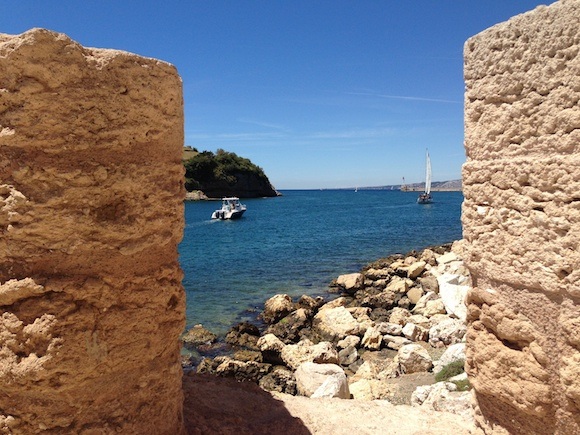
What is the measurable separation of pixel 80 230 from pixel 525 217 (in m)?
2.71

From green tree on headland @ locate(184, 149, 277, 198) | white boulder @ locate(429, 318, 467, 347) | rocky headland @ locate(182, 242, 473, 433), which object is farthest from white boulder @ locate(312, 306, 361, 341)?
green tree on headland @ locate(184, 149, 277, 198)

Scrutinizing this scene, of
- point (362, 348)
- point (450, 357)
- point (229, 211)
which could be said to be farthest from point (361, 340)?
point (229, 211)

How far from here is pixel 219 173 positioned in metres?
80.3

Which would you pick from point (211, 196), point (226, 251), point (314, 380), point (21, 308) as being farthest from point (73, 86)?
point (211, 196)

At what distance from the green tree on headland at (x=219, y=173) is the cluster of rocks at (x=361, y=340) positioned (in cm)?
6136

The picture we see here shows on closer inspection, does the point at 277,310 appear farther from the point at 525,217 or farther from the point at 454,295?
the point at 525,217

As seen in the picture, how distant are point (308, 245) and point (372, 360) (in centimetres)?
2224

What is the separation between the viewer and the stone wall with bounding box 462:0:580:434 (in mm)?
2736

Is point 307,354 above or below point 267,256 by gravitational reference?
above

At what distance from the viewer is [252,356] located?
10.8 meters

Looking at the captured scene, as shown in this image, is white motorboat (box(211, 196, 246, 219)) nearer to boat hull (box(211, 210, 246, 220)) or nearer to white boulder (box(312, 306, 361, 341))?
boat hull (box(211, 210, 246, 220))

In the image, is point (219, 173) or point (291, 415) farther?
point (219, 173)

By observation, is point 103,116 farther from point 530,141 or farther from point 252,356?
point 252,356

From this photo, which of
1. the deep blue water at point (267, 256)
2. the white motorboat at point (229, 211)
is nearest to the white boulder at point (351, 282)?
the deep blue water at point (267, 256)
